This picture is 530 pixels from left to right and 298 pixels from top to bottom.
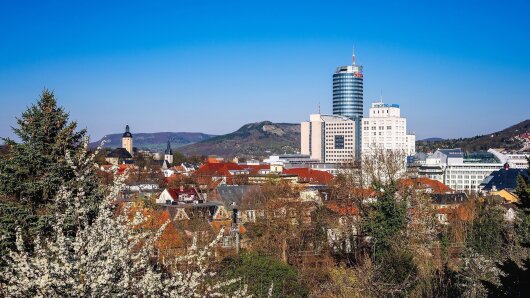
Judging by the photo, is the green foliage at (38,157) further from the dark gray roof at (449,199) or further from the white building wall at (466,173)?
the white building wall at (466,173)

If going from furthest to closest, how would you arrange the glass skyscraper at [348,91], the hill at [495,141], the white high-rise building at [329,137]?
the hill at [495,141] < the glass skyscraper at [348,91] < the white high-rise building at [329,137]

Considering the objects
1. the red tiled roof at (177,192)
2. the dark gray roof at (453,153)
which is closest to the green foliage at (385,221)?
the red tiled roof at (177,192)

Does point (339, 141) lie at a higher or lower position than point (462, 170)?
higher

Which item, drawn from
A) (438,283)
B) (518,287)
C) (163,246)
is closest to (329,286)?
(438,283)

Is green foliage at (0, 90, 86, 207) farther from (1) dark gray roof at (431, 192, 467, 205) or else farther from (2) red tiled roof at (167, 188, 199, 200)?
(1) dark gray roof at (431, 192, 467, 205)

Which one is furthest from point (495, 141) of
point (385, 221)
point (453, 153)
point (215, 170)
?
point (385, 221)

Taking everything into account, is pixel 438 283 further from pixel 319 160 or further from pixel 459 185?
pixel 319 160

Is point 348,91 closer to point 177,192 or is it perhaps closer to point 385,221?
point 177,192
